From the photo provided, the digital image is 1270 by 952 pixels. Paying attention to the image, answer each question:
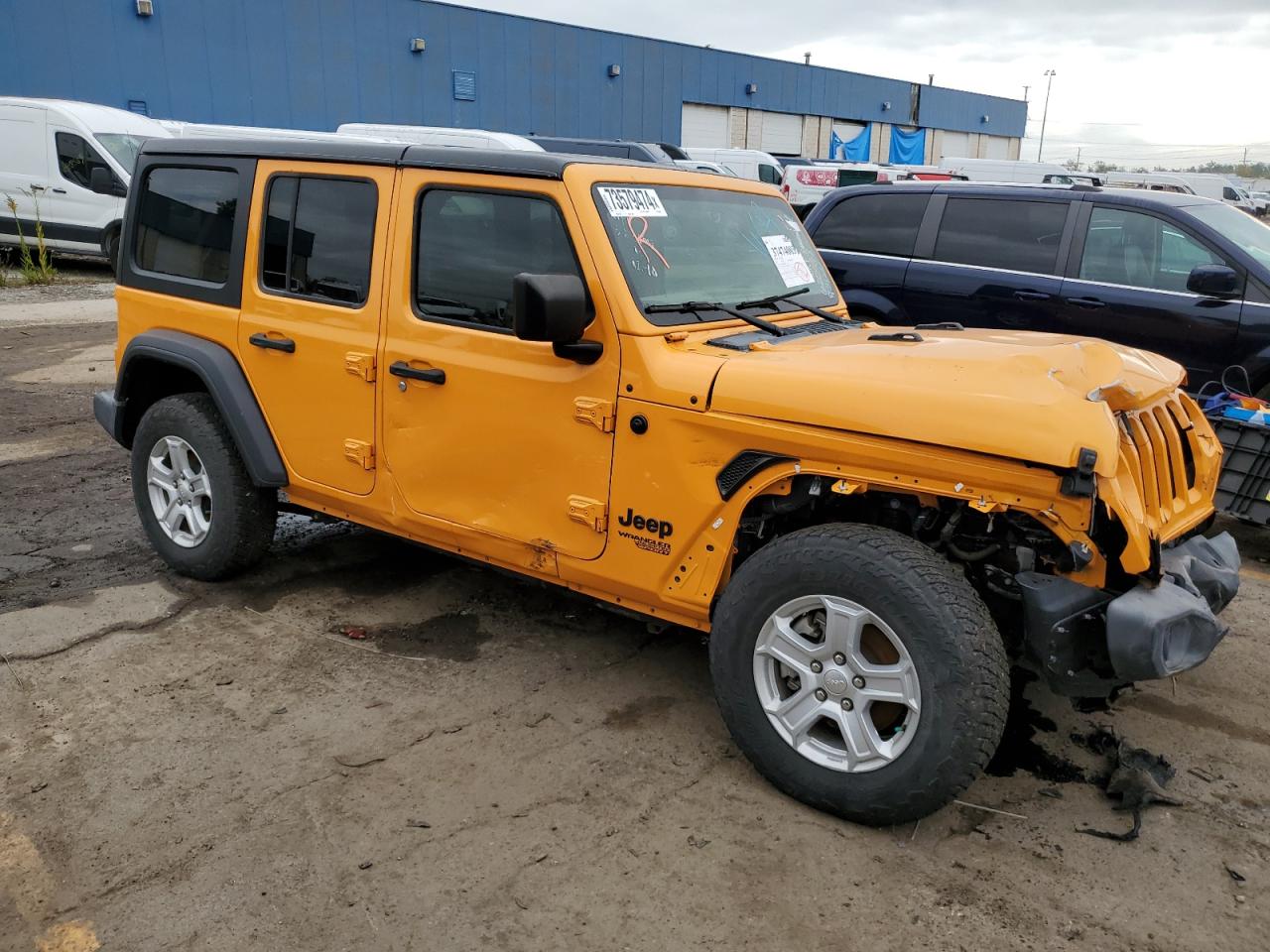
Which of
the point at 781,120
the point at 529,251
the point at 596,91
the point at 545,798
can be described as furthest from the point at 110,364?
the point at 781,120

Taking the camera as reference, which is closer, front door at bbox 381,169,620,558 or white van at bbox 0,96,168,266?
front door at bbox 381,169,620,558

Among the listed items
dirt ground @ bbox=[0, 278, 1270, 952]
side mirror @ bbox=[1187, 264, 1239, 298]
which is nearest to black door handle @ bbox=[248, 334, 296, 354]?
dirt ground @ bbox=[0, 278, 1270, 952]

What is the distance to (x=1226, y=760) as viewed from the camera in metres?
3.39

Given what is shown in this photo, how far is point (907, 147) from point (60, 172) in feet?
133

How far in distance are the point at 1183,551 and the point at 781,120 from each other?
130ft

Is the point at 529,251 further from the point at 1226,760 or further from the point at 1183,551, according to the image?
the point at 1226,760

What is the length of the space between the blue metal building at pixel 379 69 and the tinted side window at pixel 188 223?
2003cm

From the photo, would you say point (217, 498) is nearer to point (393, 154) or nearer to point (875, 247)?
point (393, 154)

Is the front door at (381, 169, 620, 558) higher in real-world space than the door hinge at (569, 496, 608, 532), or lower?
higher

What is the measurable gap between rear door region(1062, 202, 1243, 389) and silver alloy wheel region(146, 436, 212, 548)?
529 centimetres

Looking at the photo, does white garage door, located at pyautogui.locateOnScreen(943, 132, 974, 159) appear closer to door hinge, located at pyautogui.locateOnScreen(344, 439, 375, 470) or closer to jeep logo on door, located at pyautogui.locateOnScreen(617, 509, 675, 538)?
door hinge, located at pyautogui.locateOnScreen(344, 439, 375, 470)

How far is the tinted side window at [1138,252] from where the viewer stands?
635 cm

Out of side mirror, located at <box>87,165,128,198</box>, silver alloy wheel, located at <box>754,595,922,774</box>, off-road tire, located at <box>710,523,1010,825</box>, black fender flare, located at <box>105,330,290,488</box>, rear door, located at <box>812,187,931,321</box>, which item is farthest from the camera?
side mirror, located at <box>87,165,128,198</box>

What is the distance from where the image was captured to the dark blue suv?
616 cm
